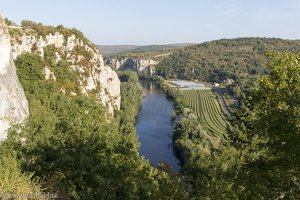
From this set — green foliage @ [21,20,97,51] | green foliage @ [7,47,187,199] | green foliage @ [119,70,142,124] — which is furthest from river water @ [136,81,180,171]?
green foliage @ [7,47,187,199]

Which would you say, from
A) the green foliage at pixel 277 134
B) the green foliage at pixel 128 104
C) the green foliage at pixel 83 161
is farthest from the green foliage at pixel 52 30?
the green foliage at pixel 277 134

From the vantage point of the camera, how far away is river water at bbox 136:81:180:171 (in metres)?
79.5

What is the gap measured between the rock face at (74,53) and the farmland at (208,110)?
31466 mm

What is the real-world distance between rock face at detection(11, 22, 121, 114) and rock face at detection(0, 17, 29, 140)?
22.8 m

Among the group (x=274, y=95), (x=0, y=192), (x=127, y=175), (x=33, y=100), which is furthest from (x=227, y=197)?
(x=33, y=100)

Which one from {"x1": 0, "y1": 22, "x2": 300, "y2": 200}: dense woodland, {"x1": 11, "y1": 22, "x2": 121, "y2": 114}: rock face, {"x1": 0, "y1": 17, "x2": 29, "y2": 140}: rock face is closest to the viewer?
{"x1": 0, "y1": 22, "x2": 300, "y2": 200}: dense woodland

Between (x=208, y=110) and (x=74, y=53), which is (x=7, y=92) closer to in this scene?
(x=74, y=53)

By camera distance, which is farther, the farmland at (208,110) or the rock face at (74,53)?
the farmland at (208,110)

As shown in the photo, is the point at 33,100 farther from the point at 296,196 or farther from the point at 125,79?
the point at 125,79

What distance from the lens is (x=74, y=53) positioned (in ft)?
253

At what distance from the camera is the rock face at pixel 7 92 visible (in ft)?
117

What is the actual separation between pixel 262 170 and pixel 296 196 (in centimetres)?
153

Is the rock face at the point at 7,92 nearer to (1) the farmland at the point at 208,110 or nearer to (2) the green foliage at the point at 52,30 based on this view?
(2) the green foliage at the point at 52,30

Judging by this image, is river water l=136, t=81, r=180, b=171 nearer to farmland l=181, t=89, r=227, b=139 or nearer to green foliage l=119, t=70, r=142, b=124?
green foliage l=119, t=70, r=142, b=124
